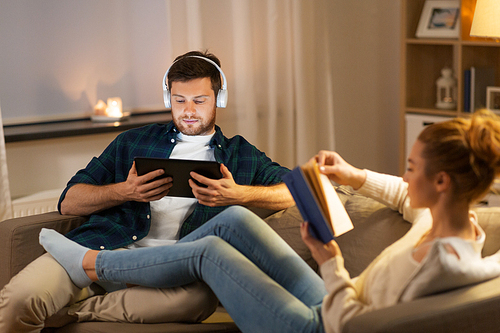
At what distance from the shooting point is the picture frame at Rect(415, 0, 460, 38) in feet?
10.4

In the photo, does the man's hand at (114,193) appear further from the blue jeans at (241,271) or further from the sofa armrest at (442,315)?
the sofa armrest at (442,315)

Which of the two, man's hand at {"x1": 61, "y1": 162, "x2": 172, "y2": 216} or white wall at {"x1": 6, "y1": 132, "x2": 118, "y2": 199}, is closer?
man's hand at {"x1": 61, "y1": 162, "x2": 172, "y2": 216}

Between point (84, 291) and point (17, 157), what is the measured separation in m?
1.36

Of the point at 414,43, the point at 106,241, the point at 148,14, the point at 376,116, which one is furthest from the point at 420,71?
the point at 106,241

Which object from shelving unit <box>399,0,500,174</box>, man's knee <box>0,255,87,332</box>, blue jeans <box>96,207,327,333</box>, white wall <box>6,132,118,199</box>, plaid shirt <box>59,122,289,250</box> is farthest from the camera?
shelving unit <box>399,0,500,174</box>

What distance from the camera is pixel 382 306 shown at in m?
1.17

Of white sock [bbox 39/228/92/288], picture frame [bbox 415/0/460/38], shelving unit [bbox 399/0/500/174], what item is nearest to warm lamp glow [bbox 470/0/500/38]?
shelving unit [bbox 399/0/500/174]

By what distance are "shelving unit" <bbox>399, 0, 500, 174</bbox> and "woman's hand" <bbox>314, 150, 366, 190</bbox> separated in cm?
172

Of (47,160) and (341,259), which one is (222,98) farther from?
(47,160)

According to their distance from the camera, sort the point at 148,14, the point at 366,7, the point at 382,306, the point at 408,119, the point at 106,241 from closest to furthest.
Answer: the point at 382,306, the point at 106,241, the point at 148,14, the point at 408,119, the point at 366,7

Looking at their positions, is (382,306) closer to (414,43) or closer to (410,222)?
(410,222)

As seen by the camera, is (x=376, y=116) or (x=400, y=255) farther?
(x=376, y=116)

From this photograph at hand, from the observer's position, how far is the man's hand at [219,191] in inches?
67.3

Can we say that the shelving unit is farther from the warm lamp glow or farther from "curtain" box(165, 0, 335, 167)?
the warm lamp glow
